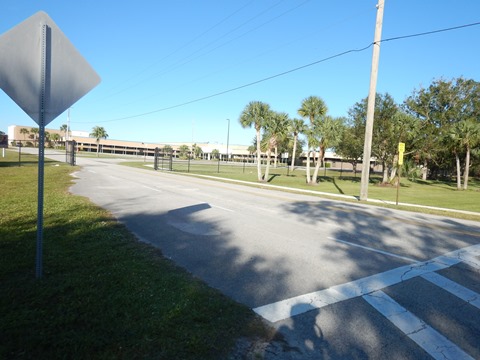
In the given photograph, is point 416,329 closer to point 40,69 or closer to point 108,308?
point 108,308

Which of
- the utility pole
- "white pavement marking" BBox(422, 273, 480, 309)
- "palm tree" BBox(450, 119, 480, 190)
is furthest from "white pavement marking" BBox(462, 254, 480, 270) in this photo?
"palm tree" BBox(450, 119, 480, 190)

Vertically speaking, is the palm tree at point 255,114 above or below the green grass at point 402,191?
above

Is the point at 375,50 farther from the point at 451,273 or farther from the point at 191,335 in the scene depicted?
the point at 191,335

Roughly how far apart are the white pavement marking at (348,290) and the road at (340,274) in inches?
0.5

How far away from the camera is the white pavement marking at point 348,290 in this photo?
148 inches

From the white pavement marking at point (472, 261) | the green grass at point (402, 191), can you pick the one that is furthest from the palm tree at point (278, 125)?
the white pavement marking at point (472, 261)

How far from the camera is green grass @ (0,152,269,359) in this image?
2822mm

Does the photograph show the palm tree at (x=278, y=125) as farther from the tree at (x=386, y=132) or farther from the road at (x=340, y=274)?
the road at (x=340, y=274)

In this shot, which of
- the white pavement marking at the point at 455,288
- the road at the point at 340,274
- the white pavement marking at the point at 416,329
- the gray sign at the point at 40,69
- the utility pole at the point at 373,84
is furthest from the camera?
the utility pole at the point at 373,84

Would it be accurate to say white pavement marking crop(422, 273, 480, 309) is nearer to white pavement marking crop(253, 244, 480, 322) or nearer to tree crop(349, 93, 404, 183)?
white pavement marking crop(253, 244, 480, 322)

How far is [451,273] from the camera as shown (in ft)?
17.4

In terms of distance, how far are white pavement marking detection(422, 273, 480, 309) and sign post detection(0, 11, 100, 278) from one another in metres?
5.46

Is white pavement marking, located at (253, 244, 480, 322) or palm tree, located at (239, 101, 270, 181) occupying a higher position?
palm tree, located at (239, 101, 270, 181)

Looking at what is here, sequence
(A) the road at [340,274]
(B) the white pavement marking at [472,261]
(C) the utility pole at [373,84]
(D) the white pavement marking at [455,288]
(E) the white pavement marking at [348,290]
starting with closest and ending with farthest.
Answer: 1. (A) the road at [340,274]
2. (E) the white pavement marking at [348,290]
3. (D) the white pavement marking at [455,288]
4. (B) the white pavement marking at [472,261]
5. (C) the utility pole at [373,84]
